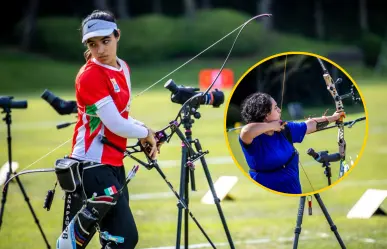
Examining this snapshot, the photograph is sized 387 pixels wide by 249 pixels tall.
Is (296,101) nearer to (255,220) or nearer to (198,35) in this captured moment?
Answer: (255,220)

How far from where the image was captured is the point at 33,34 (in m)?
49.1

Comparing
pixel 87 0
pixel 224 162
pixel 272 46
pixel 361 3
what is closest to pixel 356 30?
pixel 361 3

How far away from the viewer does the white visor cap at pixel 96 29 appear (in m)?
6.73

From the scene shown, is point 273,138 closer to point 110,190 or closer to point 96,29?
point 110,190

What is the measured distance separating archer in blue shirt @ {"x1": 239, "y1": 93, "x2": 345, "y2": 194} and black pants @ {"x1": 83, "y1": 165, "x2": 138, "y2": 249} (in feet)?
2.96

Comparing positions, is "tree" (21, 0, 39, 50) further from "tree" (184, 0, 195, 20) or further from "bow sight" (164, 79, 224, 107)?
"bow sight" (164, 79, 224, 107)

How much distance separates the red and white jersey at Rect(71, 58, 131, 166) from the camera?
6.69 m

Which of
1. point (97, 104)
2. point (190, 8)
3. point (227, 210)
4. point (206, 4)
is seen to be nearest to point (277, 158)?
point (97, 104)

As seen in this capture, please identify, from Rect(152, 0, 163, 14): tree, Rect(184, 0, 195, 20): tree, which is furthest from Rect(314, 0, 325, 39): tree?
Rect(152, 0, 163, 14): tree

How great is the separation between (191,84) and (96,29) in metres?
31.5

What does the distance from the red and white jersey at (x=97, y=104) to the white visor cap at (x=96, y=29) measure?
18 cm

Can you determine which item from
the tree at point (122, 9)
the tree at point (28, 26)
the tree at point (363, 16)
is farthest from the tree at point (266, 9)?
the tree at point (28, 26)

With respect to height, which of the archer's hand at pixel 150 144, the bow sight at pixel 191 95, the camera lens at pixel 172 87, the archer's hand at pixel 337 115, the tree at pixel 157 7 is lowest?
the tree at pixel 157 7

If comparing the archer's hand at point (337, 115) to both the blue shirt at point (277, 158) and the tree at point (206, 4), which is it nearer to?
the blue shirt at point (277, 158)
